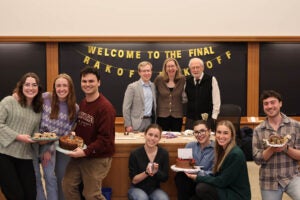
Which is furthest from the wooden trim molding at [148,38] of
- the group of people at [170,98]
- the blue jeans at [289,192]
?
the blue jeans at [289,192]

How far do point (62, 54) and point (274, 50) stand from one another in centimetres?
391

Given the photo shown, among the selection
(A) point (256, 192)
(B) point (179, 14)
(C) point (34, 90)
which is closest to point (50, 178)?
(C) point (34, 90)

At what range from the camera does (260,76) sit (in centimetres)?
780

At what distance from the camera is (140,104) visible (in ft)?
18.4

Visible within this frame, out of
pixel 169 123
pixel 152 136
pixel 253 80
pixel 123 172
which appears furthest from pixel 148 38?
pixel 152 136

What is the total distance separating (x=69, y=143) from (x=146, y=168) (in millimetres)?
936

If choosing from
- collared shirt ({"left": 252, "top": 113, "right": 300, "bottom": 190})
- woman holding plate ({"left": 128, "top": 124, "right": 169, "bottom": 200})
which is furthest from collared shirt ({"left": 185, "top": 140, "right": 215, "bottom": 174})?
collared shirt ({"left": 252, "top": 113, "right": 300, "bottom": 190})

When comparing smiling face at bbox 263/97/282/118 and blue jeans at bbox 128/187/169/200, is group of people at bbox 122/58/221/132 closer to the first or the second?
blue jeans at bbox 128/187/169/200

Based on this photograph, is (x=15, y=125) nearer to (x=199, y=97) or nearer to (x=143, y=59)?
(x=199, y=97)

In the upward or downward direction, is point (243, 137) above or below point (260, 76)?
below

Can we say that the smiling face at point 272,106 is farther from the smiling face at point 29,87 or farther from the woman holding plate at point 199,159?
the smiling face at point 29,87

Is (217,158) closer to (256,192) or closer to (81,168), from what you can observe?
(81,168)

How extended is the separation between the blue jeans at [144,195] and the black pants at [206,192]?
455 mm

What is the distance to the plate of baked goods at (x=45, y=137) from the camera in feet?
12.4
